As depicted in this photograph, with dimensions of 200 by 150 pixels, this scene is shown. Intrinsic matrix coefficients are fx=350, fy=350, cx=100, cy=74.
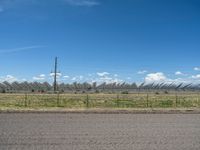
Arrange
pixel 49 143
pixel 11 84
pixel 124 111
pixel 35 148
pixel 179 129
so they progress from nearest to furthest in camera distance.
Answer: pixel 35 148
pixel 49 143
pixel 179 129
pixel 124 111
pixel 11 84

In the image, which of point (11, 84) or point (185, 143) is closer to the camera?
point (185, 143)

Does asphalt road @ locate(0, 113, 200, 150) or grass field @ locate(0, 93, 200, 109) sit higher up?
grass field @ locate(0, 93, 200, 109)

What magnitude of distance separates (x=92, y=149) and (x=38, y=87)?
105074 millimetres

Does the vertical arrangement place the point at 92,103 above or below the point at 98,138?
above

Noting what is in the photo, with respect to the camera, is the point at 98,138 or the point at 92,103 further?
the point at 92,103

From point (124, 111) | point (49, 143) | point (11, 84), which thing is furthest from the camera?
point (11, 84)

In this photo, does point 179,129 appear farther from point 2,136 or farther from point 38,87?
point 38,87

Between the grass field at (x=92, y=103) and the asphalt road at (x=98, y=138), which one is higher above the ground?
the grass field at (x=92, y=103)

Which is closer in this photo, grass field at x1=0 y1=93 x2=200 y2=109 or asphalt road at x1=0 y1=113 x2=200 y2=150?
asphalt road at x1=0 y1=113 x2=200 y2=150

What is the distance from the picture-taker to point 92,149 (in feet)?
31.7

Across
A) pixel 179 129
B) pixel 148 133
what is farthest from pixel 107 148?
pixel 179 129

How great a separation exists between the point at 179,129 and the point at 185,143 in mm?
3643

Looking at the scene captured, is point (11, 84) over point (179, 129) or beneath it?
over

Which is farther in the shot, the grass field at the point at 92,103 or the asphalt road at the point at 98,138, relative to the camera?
the grass field at the point at 92,103
